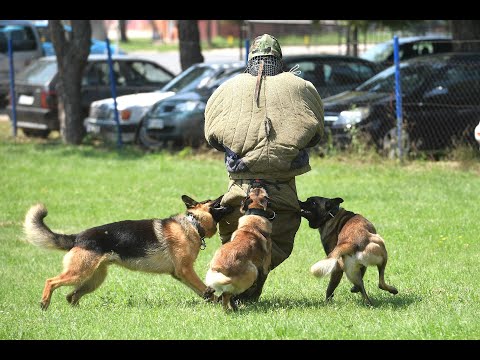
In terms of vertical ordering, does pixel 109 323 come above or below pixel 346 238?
below

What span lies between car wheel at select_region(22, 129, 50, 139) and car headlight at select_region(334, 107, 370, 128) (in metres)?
7.60

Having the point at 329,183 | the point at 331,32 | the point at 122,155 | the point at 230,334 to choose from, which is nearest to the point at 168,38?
the point at 331,32

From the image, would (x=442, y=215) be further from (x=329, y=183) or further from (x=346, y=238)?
(x=346, y=238)

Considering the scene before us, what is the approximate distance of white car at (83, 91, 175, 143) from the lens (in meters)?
17.9

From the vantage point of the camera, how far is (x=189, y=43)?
773 inches

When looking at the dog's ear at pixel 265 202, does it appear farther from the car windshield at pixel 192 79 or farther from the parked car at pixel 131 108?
the parked car at pixel 131 108

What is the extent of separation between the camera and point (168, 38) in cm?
5819

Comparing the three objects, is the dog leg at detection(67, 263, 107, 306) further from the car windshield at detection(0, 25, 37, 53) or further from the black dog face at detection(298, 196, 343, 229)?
the car windshield at detection(0, 25, 37, 53)

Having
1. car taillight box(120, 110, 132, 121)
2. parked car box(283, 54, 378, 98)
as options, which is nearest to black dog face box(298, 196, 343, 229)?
parked car box(283, 54, 378, 98)

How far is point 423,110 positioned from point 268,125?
324 inches

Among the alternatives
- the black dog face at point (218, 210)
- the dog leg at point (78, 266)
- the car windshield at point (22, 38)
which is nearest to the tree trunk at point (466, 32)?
the black dog face at point (218, 210)

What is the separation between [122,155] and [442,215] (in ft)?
24.8

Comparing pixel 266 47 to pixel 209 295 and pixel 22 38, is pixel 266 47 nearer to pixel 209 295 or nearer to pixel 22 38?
pixel 209 295

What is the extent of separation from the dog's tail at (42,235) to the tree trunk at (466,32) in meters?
11.6
